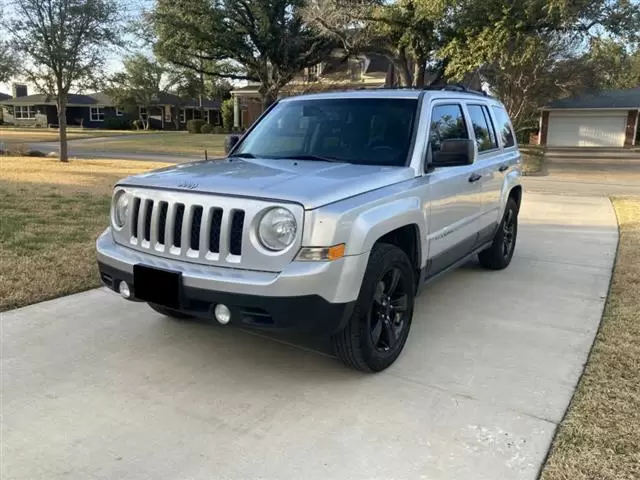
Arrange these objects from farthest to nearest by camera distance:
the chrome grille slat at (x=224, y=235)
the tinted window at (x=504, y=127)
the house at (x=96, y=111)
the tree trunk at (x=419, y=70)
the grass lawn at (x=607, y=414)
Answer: the house at (x=96, y=111), the tree trunk at (x=419, y=70), the tinted window at (x=504, y=127), the chrome grille slat at (x=224, y=235), the grass lawn at (x=607, y=414)

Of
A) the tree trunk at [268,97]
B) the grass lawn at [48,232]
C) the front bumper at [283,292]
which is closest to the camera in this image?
the front bumper at [283,292]

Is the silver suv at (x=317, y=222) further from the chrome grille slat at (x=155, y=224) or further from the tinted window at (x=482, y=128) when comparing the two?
the tinted window at (x=482, y=128)

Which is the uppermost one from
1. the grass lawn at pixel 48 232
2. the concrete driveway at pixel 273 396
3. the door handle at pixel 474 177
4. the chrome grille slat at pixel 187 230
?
the door handle at pixel 474 177

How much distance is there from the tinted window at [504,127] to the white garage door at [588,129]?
117ft

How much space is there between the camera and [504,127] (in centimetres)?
646

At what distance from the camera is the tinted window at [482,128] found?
213 inches

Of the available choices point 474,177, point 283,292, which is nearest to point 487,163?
point 474,177

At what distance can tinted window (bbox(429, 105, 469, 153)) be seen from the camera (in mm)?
4473

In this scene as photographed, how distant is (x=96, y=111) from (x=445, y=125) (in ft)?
204

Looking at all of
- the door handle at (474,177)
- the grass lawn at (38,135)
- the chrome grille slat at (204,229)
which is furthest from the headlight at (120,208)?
the grass lawn at (38,135)

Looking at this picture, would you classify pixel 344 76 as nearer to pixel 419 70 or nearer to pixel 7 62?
pixel 419 70

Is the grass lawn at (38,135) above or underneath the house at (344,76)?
underneath

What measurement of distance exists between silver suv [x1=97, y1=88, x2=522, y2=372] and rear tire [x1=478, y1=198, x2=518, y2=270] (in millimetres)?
1255

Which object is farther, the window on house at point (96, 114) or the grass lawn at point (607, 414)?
the window on house at point (96, 114)
